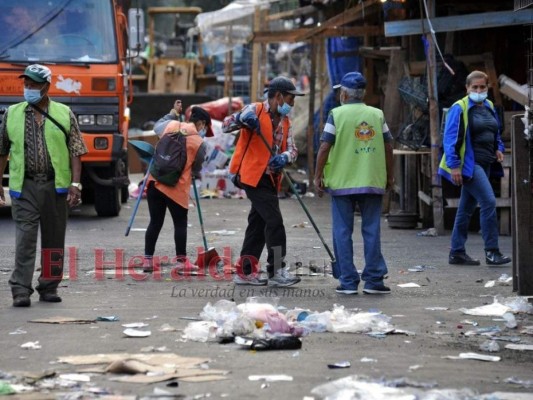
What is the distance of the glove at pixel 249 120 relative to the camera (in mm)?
9641

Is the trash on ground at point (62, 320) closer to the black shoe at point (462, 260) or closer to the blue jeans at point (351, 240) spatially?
the blue jeans at point (351, 240)

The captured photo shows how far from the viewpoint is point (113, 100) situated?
15.0 m

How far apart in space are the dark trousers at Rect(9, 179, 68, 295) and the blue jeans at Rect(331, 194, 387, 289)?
217 cm

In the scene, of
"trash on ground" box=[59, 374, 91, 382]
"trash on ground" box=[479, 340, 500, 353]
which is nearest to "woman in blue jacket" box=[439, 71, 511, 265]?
"trash on ground" box=[479, 340, 500, 353]

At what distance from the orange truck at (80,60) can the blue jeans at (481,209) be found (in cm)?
528

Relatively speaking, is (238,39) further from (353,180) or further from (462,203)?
(353,180)

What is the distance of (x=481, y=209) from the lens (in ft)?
37.0

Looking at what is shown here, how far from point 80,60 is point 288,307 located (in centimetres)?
715

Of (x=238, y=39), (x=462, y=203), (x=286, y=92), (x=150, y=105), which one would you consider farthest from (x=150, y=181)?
(x=150, y=105)

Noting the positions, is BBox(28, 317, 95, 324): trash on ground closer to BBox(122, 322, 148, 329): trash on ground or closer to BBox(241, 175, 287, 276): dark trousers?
BBox(122, 322, 148, 329): trash on ground

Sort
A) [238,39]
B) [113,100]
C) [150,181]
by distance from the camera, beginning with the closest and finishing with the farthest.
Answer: [150,181], [113,100], [238,39]

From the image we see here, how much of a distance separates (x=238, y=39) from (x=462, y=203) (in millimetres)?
13413

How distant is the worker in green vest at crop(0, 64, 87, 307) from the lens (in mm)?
8781

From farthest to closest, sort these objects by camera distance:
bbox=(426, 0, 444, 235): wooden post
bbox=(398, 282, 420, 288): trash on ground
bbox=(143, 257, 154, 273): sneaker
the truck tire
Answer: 1. the truck tire
2. bbox=(426, 0, 444, 235): wooden post
3. bbox=(143, 257, 154, 273): sneaker
4. bbox=(398, 282, 420, 288): trash on ground
